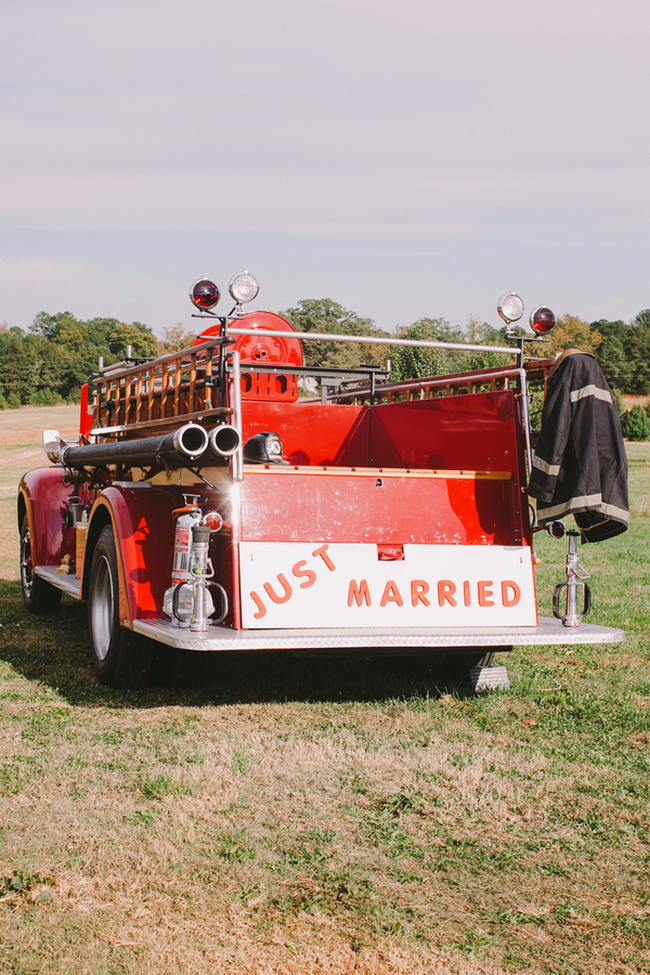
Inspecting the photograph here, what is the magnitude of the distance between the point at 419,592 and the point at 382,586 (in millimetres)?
210

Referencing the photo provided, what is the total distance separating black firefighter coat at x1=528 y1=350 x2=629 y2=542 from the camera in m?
5.26

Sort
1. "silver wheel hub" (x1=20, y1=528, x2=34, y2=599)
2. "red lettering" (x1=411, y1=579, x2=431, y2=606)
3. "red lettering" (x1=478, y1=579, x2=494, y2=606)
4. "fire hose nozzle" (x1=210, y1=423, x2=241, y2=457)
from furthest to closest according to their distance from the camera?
"silver wheel hub" (x1=20, y1=528, x2=34, y2=599) → "red lettering" (x1=478, y1=579, x2=494, y2=606) → "red lettering" (x1=411, y1=579, x2=431, y2=606) → "fire hose nozzle" (x1=210, y1=423, x2=241, y2=457)

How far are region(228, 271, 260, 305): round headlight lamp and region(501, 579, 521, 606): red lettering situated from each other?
2.07 meters

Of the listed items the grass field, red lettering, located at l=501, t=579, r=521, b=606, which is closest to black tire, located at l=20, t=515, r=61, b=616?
the grass field

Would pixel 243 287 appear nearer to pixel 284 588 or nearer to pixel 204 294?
pixel 204 294

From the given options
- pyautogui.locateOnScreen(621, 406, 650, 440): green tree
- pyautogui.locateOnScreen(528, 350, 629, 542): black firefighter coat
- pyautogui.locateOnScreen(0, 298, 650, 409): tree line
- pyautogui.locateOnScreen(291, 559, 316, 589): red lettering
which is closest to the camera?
pyautogui.locateOnScreen(291, 559, 316, 589): red lettering

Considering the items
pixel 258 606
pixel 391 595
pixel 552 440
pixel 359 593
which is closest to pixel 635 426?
pixel 552 440

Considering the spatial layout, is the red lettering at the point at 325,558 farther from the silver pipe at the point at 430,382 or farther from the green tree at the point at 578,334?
Result: the green tree at the point at 578,334

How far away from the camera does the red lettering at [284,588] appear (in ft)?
16.7

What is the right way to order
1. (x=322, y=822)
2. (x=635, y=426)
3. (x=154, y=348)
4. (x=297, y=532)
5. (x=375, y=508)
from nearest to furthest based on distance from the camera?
(x=322, y=822) < (x=297, y=532) < (x=375, y=508) < (x=635, y=426) < (x=154, y=348)

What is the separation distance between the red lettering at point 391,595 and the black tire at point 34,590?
4072mm

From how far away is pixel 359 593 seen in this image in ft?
17.3

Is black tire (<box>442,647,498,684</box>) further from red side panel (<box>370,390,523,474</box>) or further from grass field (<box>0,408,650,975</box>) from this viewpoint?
red side panel (<box>370,390,523,474</box>)

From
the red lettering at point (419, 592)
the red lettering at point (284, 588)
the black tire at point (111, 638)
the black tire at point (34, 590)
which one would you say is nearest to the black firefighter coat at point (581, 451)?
the red lettering at point (419, 592)
